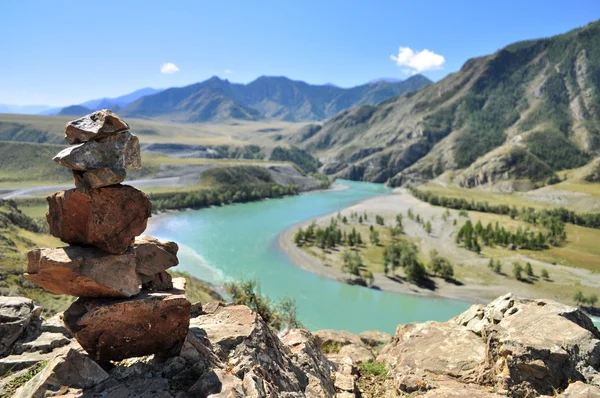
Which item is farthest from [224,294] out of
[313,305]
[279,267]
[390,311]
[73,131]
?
[73,131]

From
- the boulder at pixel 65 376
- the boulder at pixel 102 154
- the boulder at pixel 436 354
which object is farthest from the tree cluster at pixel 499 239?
the boulder at pixel 65 376

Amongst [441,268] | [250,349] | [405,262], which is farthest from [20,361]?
[441,268]

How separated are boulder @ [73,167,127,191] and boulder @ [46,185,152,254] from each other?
0.95ft

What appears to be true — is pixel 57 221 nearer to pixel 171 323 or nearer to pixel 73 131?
pixel 73 131

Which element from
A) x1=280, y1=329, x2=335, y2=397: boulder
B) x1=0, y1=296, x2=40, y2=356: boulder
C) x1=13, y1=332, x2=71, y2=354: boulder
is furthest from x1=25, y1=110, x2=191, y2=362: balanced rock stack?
x1=280, y1=329, x2=335, y2=397: boulder

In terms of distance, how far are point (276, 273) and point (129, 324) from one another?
256 ft

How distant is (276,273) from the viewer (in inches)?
3622

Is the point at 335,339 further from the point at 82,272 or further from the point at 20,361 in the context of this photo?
the point at 82,272

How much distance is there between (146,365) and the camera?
1498cm

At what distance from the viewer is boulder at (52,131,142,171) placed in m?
15.2

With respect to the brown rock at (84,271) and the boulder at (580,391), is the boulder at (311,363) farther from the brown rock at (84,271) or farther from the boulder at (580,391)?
the boulder at (580,391)

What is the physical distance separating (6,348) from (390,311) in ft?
219

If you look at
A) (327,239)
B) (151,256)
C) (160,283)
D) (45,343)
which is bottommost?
(327,239)

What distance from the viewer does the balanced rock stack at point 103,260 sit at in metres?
14.9
